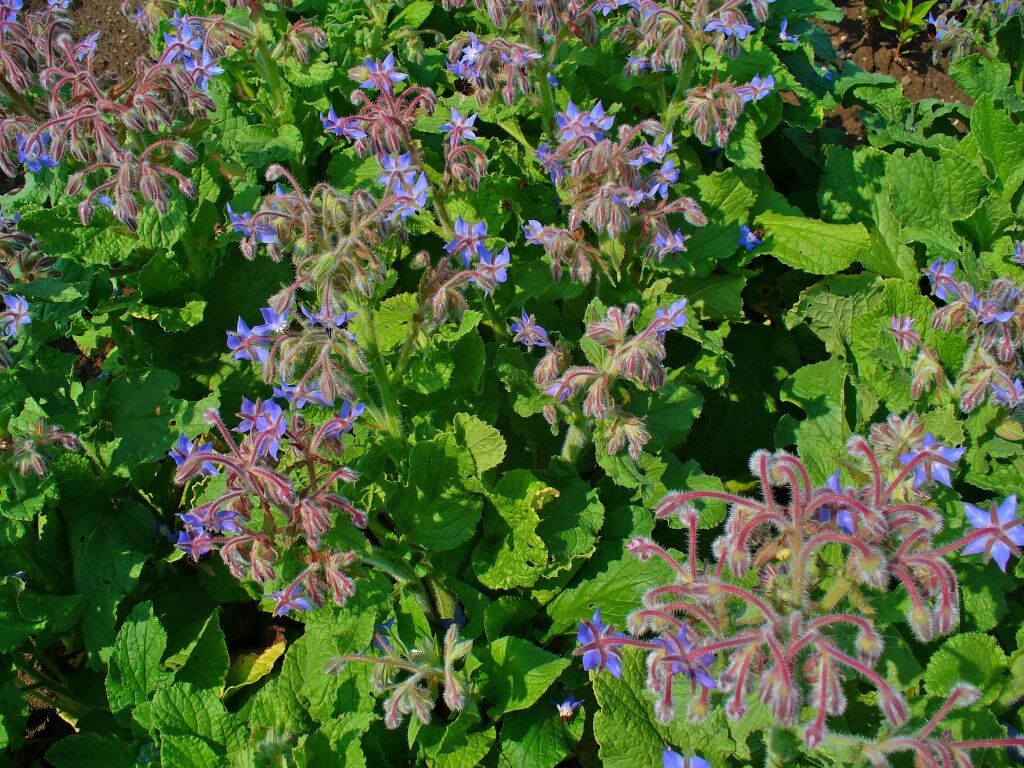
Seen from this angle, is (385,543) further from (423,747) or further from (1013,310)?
(1013,310)

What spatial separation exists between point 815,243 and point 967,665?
1.85 metres

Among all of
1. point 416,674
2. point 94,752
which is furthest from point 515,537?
point 94,752

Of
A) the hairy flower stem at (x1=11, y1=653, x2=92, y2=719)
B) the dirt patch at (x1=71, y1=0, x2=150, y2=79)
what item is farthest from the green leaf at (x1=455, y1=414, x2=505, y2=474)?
the dirt patch at (x1=71, y1=0, x2=150, y2=79)

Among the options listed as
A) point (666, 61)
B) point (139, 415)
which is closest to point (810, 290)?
point (666, 61)

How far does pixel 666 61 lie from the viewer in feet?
11.5

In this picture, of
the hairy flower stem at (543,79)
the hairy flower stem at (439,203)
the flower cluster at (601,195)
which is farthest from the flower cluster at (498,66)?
the hairy flower stem at (439,203)

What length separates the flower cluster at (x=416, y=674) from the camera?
246 cm

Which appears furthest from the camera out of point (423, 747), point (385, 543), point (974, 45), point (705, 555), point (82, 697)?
point (974, 45)

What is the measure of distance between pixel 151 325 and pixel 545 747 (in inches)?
95.7

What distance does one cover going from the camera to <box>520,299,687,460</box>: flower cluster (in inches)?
104

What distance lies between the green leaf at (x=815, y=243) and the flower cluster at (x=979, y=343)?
46 cm

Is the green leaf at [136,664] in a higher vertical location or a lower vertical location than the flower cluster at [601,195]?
lower

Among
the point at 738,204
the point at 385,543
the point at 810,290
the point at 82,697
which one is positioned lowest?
the point at 82,697

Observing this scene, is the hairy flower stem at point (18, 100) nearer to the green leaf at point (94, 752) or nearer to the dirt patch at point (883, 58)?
the green leaf at point (94, 752)
